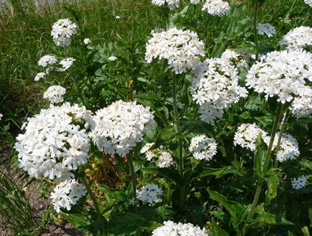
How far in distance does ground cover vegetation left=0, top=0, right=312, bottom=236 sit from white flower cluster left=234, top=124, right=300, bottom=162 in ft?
0.04

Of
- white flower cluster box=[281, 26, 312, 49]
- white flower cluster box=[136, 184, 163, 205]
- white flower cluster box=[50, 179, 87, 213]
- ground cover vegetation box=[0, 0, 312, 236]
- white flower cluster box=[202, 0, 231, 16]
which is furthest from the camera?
white flower cluster box=[202, 0, 231, 16]

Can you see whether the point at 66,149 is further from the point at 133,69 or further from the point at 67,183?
the point at 133,69

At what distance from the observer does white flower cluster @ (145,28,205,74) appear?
2.51m

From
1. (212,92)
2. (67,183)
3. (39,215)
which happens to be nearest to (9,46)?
(39,215)

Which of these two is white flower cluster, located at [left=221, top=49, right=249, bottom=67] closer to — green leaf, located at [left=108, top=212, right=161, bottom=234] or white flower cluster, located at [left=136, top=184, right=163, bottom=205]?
white flower cluster, located at [left=136, top=184, right=163, bottom=205]

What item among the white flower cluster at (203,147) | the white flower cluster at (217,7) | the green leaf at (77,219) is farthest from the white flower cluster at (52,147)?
the white flower cluster at (217,7)

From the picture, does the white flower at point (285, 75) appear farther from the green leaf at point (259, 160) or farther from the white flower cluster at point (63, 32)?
the white flower cluster at point (63, 32)

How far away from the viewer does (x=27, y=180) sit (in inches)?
176

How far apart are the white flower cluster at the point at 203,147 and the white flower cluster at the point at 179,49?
0.95 m

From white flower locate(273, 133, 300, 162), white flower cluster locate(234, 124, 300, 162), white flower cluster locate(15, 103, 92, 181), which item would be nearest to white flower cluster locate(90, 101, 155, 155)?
white flower cluster locate(15, 103, 92, 181)

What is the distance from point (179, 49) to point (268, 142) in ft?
3.91

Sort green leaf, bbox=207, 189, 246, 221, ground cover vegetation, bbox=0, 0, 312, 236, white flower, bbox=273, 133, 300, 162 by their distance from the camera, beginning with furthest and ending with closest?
white flower, bbox=273, 133, 300, 162
green leaf, bbox=207, 189, 246, 221
ground cover vegetation, bbox=0, 0, 312, 236

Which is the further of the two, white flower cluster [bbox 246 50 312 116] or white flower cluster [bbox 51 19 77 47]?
white flower cluster [bbox 51 19 77 47]

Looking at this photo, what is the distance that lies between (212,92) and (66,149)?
1212 mm
